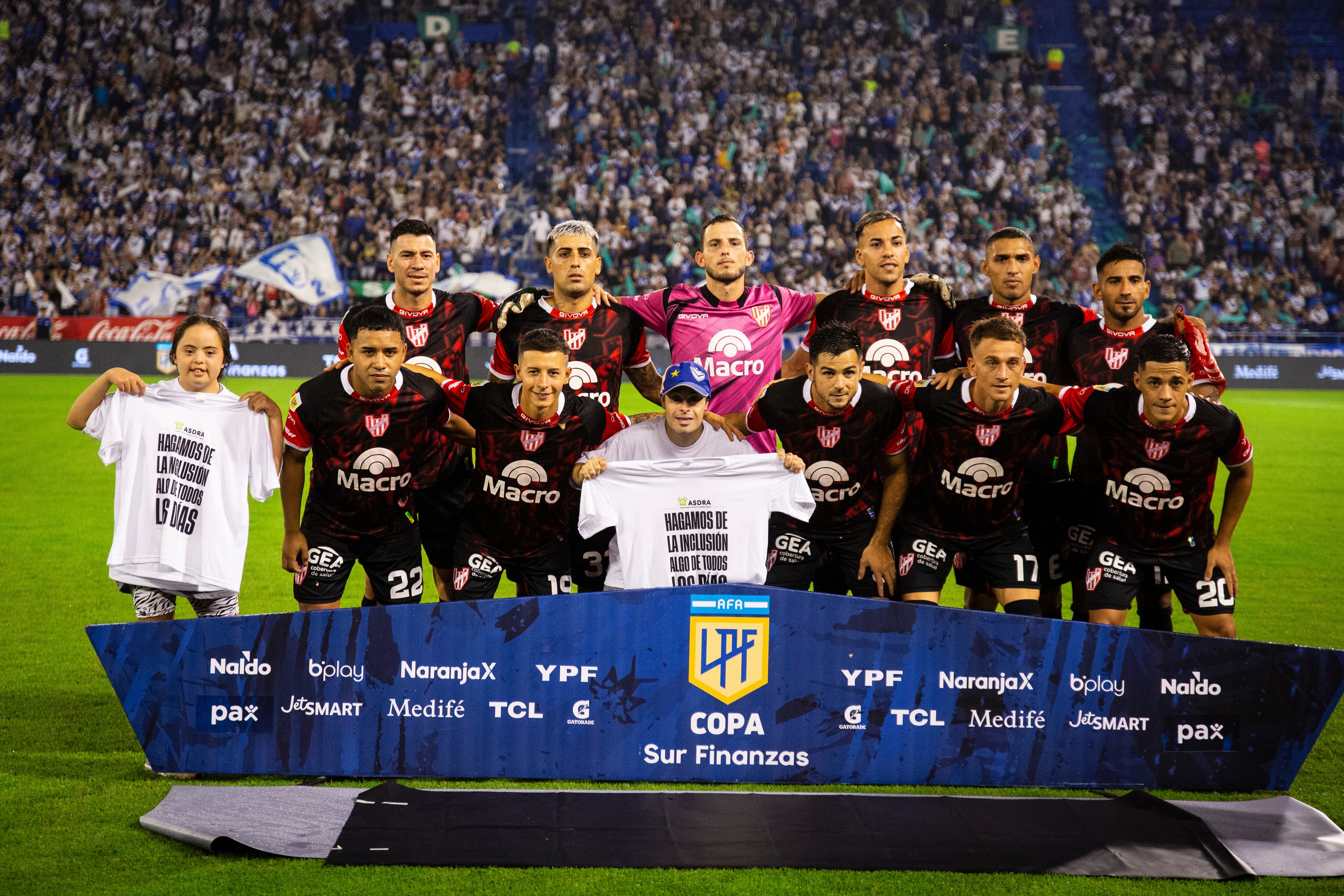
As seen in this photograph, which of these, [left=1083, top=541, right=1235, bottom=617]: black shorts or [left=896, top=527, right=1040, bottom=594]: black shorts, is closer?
[left=1083, top=541, right=1235, bottom=617]: black shorts

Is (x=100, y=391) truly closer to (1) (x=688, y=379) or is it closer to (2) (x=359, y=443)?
(2) (x=359, y=443)

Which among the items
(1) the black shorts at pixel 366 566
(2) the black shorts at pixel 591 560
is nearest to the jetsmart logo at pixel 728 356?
(2) the black shorts at pixel 591 560

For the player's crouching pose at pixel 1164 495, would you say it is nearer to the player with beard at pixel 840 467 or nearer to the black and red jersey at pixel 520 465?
the player with beard at pixel 840 467

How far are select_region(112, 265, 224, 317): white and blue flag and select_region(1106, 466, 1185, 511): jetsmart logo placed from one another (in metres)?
22.0

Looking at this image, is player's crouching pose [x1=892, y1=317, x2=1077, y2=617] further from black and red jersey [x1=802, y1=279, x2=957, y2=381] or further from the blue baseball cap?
the blue baseball cap

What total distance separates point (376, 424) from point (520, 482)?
0.78 metres

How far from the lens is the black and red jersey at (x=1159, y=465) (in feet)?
17.8

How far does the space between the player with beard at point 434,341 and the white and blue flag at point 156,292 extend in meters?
19.0

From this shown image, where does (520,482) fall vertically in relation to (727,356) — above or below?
below

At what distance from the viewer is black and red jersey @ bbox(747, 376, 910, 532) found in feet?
18.4

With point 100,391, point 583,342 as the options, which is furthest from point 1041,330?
point 100,391

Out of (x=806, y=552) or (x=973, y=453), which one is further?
(x=806, y=552)

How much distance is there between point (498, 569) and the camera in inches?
221

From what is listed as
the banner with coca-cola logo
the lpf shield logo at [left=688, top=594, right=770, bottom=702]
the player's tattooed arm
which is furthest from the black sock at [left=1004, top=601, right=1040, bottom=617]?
the banner with coca-cola logo
